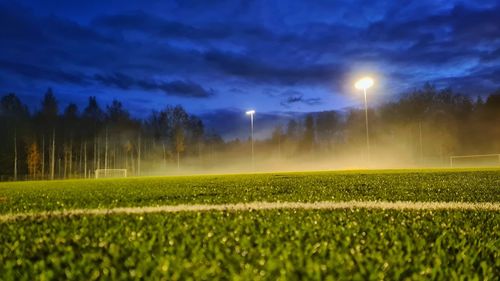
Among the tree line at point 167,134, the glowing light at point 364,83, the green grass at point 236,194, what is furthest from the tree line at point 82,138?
the green grass at point 236,194

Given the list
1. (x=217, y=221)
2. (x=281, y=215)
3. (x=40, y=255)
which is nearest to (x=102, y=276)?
(x=40, y=255)

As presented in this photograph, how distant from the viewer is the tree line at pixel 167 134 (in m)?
85.8

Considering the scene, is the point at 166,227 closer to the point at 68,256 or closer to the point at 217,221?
the point at 217,221

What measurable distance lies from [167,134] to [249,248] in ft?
329

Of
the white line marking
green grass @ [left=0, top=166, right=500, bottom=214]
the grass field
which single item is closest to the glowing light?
green grass @ [left=0, top=166, right=500, bottom=214]

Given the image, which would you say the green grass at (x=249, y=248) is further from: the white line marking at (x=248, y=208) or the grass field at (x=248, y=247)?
the white line marking at (x=248, y=208)

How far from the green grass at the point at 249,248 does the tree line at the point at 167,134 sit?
76.7m

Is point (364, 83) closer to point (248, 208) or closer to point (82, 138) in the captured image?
point (248, 208)

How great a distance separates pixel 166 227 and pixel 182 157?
107035 mm

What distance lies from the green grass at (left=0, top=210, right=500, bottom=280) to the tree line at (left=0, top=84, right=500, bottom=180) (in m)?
76.7

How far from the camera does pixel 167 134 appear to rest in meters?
103

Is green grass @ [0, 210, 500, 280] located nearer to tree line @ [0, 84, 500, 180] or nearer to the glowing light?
the glowing light

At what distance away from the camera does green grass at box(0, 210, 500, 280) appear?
14.1 ft

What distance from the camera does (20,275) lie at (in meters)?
4.39
